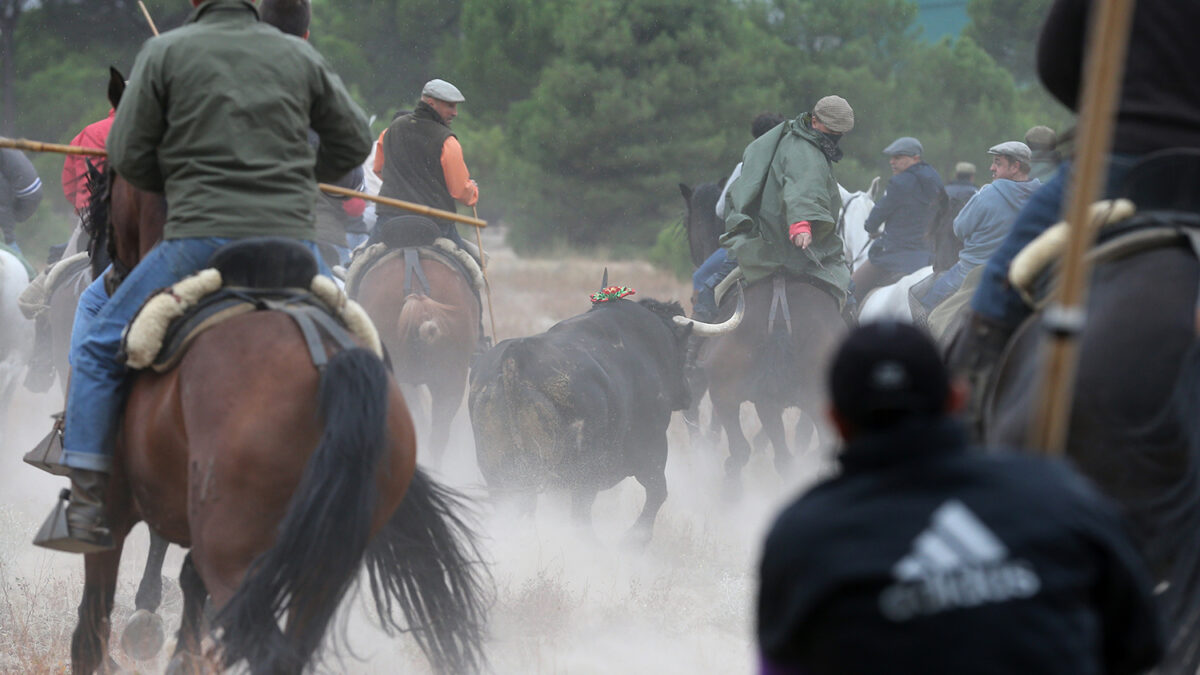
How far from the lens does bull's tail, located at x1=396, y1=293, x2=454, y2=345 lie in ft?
33.9

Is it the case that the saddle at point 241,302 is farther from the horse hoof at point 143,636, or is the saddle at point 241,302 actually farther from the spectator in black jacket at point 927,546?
the spectator in black jacket at point 927,546

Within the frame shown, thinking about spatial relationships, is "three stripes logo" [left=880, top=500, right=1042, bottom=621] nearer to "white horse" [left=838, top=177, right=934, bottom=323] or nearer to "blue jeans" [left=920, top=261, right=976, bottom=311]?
"white horse" [left=838, top=177, right=934, bottom=323]

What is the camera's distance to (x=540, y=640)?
6719mm

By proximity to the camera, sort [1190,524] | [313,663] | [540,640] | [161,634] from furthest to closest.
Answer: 1. [540,640]
2. [161,634]
3. [313,663]
4. [1190,524]

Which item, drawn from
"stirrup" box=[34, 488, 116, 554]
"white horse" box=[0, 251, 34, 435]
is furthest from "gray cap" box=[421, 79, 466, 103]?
"stirrup" box=[34, 488, 116, 554]

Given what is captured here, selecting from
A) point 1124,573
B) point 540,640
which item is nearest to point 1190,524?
point 1124,573

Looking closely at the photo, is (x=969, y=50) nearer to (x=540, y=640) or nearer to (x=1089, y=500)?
(x=540, y=640)

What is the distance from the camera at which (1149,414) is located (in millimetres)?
3061

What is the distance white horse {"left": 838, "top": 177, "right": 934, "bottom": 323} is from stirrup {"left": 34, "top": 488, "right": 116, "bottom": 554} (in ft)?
24.3

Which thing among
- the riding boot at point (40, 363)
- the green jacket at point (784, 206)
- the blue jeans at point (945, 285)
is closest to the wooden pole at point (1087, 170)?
the green jacket at point (784, 206)

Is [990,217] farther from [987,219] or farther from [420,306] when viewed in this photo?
[420,306]

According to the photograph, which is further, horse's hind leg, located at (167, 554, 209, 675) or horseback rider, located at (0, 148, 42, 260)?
horseback rider, located at (0, 148, 42, 260)

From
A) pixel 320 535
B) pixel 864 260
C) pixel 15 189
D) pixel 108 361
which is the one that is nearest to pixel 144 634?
pixel 108 361

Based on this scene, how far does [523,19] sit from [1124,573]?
29.7 meters
